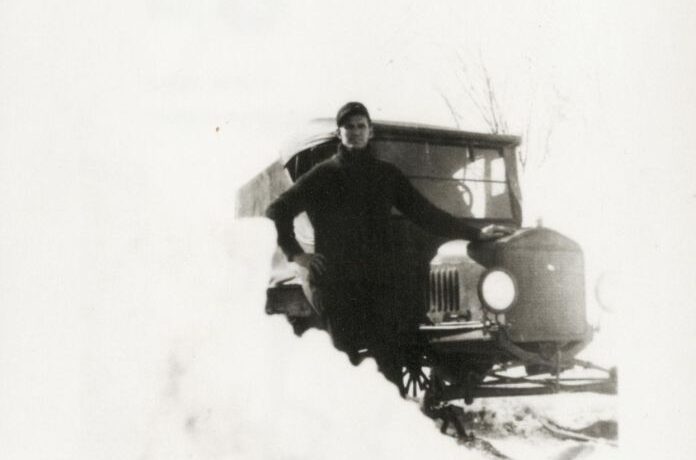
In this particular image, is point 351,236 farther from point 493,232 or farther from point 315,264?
point 493,232

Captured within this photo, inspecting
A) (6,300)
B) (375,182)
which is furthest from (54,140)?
(375,182)

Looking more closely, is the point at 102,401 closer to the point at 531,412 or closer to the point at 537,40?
the point at 531,412

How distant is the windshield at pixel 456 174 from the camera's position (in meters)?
1.80

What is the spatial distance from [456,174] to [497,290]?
0.37 m

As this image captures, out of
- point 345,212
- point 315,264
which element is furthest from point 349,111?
point 315,264

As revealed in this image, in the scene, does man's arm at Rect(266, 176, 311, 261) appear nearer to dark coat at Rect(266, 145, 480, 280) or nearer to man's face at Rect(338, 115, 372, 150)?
dark coat at Rect(266, 145, 480, 280)

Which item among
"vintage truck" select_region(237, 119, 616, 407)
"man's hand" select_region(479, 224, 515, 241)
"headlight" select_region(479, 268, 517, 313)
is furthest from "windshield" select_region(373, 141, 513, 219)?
"headlight" select_region(479, 268, 517, 313)

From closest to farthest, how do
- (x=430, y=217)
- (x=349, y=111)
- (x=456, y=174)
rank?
(x=349, y=111)
(x=430, y=217)
(x=456, y=174)

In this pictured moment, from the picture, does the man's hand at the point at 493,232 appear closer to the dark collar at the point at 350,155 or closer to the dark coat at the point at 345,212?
the dark coat at the point at 345,212

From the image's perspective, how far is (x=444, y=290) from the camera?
5.71ft

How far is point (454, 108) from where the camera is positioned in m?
1.74

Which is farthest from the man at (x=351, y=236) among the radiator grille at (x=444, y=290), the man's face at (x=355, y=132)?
the radiator grille at (x=444, y=290)

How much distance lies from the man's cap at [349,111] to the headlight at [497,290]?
45 cm

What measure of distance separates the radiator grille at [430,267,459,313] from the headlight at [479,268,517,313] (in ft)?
0.36
